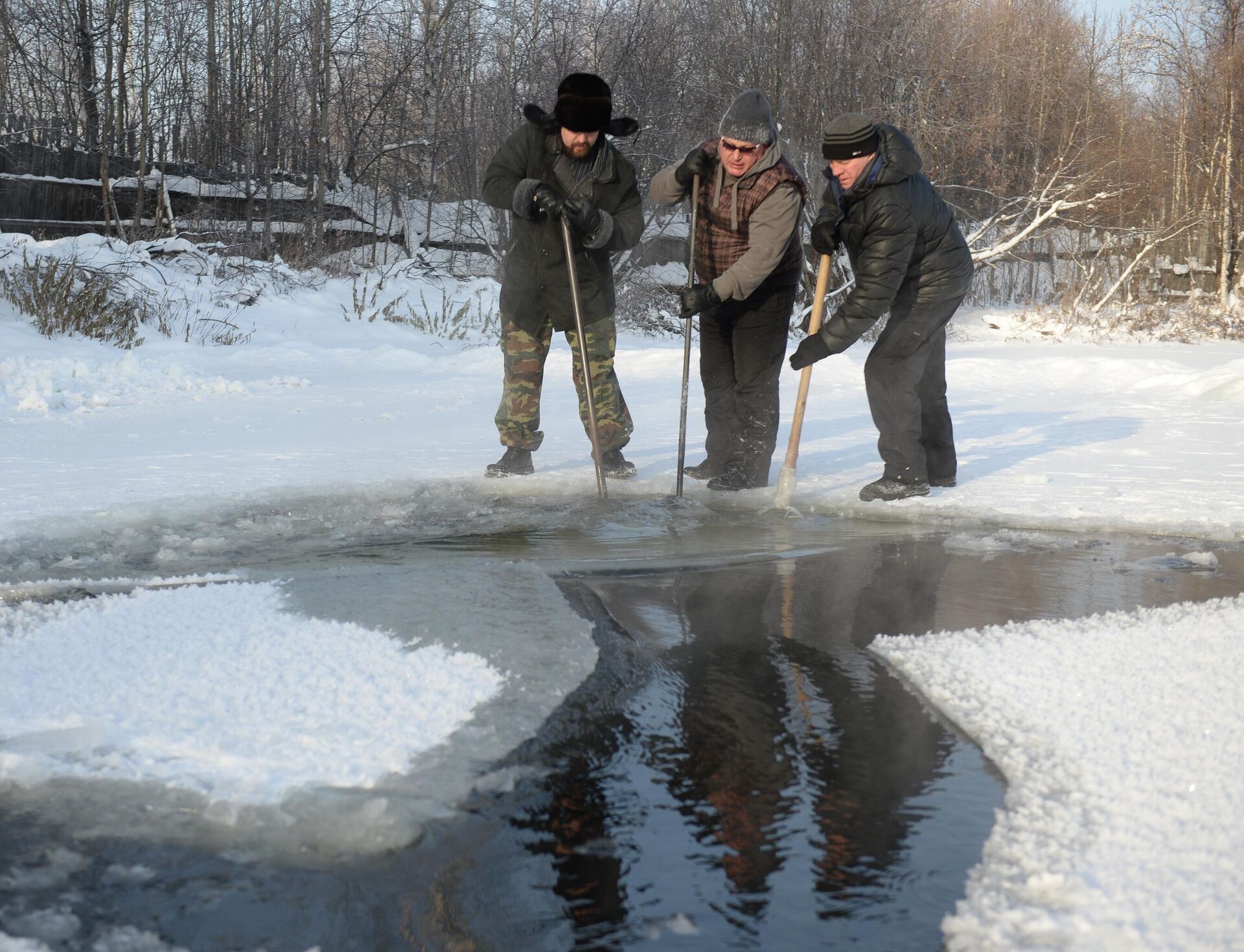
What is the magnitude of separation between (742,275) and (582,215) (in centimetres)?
75

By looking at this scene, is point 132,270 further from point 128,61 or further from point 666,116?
point 128,61

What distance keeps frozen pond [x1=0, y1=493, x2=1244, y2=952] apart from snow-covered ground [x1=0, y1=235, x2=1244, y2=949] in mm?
97

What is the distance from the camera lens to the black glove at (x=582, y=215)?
4.87 m

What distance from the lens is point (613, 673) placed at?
2758 mm

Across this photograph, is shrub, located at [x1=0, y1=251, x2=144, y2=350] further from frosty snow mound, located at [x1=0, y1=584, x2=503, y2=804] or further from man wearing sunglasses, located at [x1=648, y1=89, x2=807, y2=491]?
frosty snow mound, located at [x1=0, y1=584, x2=503, y2=804]

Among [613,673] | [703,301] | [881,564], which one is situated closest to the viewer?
[613,673]

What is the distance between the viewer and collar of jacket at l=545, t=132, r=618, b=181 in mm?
5051

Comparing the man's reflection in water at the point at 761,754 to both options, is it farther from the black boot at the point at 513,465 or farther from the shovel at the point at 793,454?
the black boot at the point at 513,465

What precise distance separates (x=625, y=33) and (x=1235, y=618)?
681 inches

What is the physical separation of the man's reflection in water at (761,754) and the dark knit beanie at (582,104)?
2232mm

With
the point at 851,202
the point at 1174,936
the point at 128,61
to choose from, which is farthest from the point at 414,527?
the point at 128,61

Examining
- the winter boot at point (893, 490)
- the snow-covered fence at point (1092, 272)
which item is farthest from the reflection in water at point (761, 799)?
the snow-covered fence at point (1092, 272)

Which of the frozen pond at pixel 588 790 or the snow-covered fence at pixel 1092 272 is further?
the snow-covered fence at pixel 1092 272

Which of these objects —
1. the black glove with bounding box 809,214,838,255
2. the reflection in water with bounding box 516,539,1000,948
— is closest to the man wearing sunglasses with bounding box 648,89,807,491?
the black glove with bounding box 809,214,838,255
